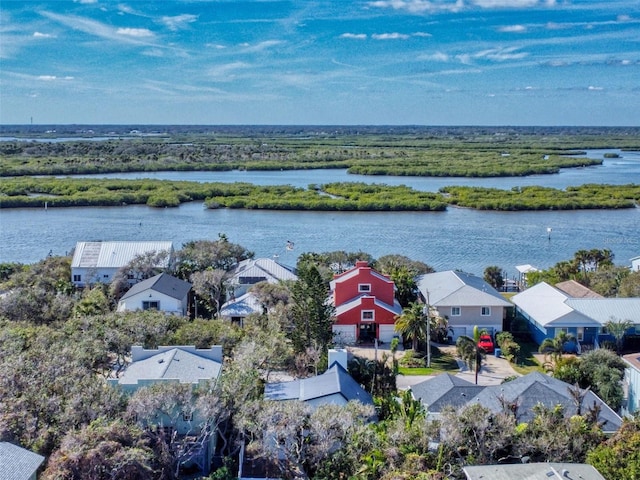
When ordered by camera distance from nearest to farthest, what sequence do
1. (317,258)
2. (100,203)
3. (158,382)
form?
(158,382), (317,258), (100,203)

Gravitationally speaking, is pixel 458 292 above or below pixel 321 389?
below

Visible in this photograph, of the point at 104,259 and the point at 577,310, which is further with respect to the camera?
the point at 104,259

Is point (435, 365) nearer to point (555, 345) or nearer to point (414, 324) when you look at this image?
point (414, 324)

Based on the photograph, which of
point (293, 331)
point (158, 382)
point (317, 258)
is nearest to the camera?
point (158, 382)

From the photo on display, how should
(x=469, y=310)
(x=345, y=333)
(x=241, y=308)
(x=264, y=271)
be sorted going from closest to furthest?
(x=345, y=333) < (x=469, y=310) < (x=241, y=308) < (x=264, y=271)

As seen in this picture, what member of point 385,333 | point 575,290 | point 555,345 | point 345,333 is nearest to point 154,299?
point 345,333

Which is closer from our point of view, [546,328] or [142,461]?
[142,461]

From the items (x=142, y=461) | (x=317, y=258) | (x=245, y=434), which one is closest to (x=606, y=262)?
(x=317, y=258)

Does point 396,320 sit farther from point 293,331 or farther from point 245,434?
point 245,434

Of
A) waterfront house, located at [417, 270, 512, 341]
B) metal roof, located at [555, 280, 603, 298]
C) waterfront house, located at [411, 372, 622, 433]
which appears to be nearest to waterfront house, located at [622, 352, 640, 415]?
waterfront house, located at [411, 372, 622, 433]
